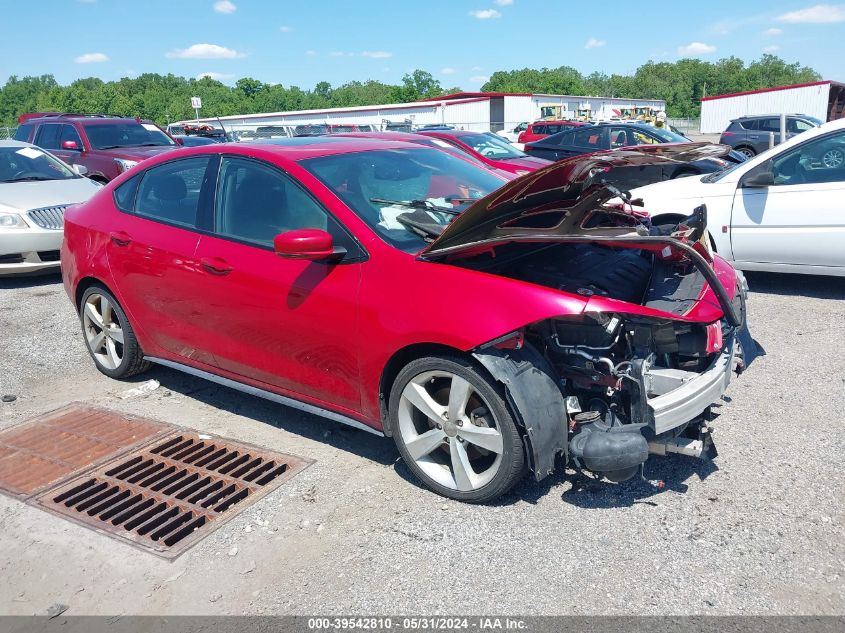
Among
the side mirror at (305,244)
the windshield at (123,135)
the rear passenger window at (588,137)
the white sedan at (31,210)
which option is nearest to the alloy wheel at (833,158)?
the side mirror at (305,244)

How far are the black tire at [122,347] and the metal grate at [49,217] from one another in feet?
12.1

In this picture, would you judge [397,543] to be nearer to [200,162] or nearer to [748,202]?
[200,162]

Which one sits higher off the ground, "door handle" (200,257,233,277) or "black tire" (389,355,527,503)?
"door handle" (200,257,233,277)

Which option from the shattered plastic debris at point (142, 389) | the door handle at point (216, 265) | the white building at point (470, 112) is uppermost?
the white building at point (470, 112)

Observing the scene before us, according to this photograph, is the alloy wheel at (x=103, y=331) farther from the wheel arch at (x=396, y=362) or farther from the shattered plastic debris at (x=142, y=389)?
the wheel arch at (x=396, y=362)

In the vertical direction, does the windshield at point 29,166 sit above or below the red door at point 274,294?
above

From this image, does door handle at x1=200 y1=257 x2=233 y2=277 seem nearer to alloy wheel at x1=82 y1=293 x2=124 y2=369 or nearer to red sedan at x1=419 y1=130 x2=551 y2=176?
alloy wheel at x1=82 y1=293 x2=124 y2=369

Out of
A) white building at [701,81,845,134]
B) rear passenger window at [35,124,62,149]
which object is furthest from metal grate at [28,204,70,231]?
white building at [701,81,845,134]

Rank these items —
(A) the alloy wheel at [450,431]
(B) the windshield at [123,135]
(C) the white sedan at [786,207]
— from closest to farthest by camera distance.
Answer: (A) the alloy wheel at [450,431] → (C) the white sedan at [786,207] → (B) the windshield at [123,135]

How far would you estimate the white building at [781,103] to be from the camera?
44750mm

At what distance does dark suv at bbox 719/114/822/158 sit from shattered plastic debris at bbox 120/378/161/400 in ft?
72.3

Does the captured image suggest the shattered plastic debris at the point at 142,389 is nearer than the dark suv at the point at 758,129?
Yes

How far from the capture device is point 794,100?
150 ft

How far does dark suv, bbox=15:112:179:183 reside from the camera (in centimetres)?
1171
